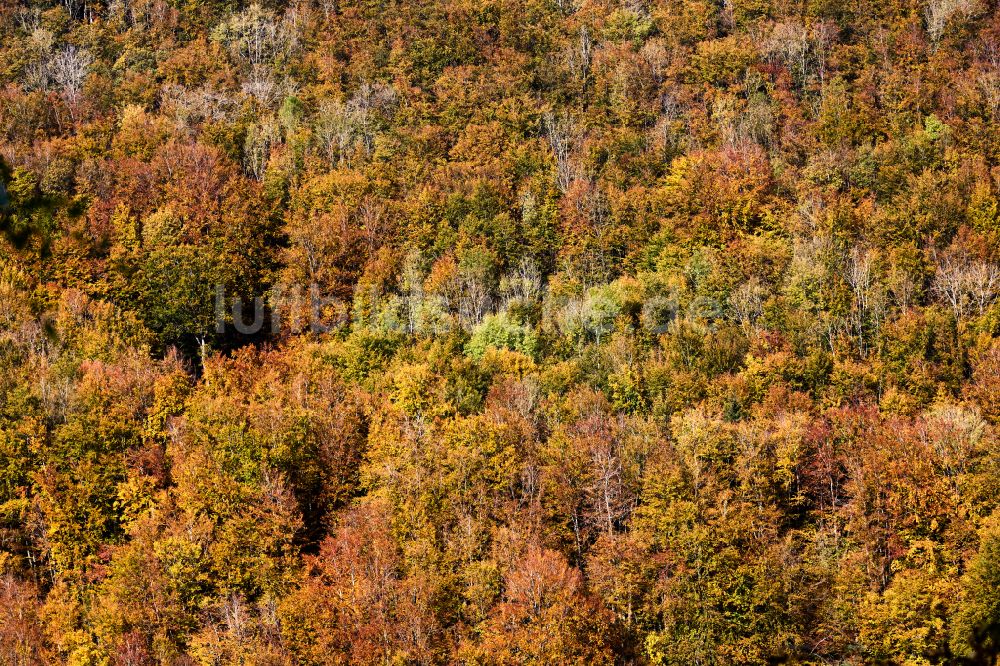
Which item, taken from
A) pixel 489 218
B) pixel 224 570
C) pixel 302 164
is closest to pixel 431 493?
pixel 224 570

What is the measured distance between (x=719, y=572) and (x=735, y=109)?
246ft

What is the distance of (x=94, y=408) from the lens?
70438 millimetres

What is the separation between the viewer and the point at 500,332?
86.6m

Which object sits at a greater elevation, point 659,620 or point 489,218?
point 489,218

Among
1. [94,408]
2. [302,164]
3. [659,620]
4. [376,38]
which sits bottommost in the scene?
[659,620]

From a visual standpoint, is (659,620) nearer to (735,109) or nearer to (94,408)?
(94,408)

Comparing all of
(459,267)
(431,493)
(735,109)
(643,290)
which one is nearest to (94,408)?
(431,493)

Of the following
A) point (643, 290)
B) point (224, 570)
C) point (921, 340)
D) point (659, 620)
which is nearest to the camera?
point (659, 620)

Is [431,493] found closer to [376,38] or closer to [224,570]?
[224,570]

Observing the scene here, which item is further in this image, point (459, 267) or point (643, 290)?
point (459, 267)

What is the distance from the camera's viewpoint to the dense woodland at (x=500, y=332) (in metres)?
53.5

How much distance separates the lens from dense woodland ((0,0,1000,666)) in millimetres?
53531

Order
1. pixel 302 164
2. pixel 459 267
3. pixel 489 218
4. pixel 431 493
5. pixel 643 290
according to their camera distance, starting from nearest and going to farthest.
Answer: pixel 431 493
pixel 643 290
pixel 459 267
pixel 489 218
pixel 302 164

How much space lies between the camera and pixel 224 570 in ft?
190
